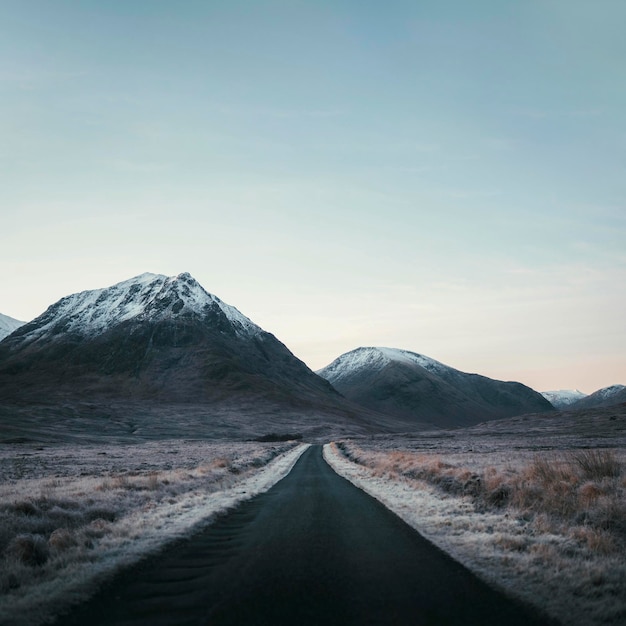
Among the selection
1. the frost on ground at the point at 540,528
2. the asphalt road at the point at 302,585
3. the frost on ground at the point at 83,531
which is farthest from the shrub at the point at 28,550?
the frost on ground at the point at 540,528

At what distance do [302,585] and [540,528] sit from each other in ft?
22.5

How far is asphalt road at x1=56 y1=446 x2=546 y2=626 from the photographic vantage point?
295 inches

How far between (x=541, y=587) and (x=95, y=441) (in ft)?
328

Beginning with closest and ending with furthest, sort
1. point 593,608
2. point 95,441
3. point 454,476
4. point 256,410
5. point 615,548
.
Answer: point 593,608
point 615,548
point 454,476
point 95,441
point 256,410

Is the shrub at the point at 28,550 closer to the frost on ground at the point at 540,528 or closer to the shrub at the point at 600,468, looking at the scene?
the frost on ground at the point at 540,528

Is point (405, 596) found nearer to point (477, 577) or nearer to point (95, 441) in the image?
point (477, 577)

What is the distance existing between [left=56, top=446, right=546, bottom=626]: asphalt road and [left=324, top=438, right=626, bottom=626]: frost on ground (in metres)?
0.64

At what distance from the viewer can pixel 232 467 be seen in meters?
37.4

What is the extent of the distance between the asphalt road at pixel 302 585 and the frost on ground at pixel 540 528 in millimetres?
641

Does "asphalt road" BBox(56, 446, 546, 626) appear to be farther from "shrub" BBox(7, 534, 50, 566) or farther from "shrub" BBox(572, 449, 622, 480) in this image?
"shrub" BBox(572, 449, 622, 480)

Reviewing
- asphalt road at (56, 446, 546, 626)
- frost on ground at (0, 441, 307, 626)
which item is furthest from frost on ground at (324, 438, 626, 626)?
frost on ground at (0, 441, 307, 626)

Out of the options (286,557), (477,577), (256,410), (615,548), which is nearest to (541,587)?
(477,577)

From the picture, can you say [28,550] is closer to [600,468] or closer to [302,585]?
[302,585]

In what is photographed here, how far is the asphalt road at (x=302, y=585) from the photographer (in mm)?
7484
